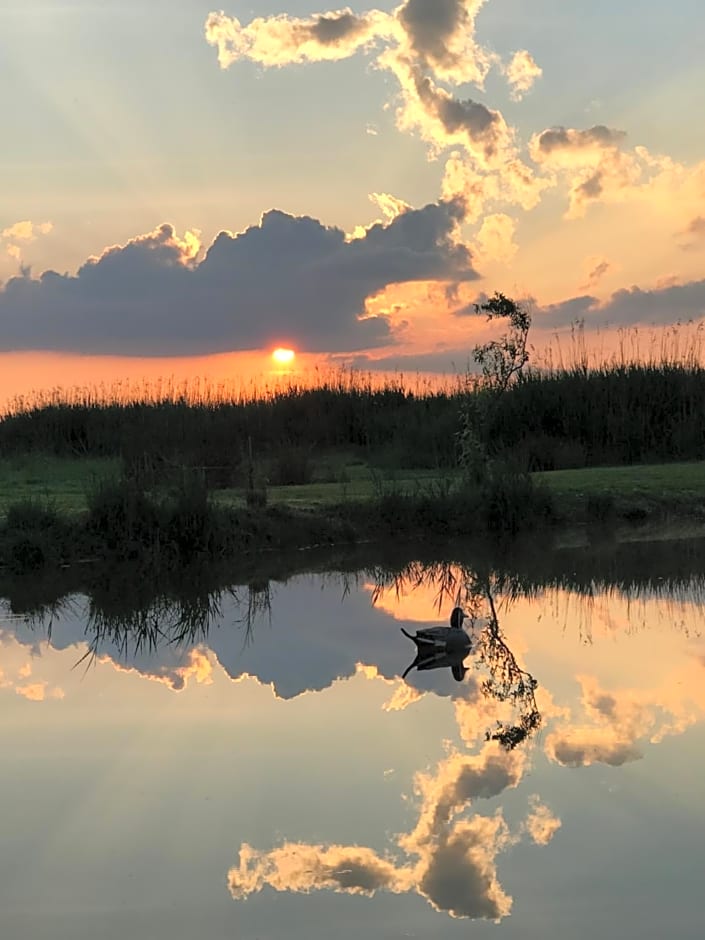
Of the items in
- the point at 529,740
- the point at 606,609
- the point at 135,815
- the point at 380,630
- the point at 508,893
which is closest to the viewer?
the point at 508,893

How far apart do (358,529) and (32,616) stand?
416 centimetres

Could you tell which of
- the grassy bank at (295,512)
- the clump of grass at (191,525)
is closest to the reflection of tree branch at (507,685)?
the clump of grass at (191,525)

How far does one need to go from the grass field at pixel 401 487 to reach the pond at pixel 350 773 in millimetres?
3948

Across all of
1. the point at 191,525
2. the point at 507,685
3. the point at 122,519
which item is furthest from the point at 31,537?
the point at 507,685

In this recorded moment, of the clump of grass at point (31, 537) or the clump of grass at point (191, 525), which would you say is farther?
the clump of grass at point (191, 525)

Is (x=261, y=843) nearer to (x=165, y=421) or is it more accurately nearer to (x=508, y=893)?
(x=508, y=893)

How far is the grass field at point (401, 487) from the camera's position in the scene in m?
12.4

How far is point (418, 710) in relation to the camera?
233 inches

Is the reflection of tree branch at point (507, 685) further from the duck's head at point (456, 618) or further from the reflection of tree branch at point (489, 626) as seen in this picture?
the duck's head at point (456, 618)

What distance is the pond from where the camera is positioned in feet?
12.0

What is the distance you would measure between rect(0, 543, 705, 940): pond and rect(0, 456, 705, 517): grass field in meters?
3.95

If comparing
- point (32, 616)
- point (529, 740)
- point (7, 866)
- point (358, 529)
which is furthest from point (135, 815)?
point (358, 529)

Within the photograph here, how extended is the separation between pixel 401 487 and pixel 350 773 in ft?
26.7

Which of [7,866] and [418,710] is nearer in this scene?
[7,866]
